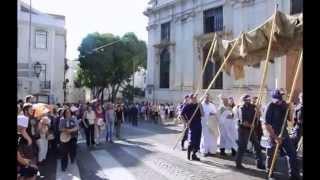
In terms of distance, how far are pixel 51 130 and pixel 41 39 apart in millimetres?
32735

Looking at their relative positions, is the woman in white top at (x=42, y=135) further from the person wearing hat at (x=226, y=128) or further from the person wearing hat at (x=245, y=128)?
the person wearing hat at (x=226, y=128)

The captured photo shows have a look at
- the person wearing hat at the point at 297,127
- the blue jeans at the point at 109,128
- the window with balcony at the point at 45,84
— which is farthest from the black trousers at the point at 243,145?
the window with balcony at the point at 45,84

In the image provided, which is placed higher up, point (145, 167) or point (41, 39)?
point (41, 39)

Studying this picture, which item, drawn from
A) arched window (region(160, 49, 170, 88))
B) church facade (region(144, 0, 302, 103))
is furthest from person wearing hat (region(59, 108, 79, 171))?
arched window (region(160, 49, 170, 88))

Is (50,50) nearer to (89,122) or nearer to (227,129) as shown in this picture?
(89,122)

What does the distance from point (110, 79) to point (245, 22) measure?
25186 millimetres

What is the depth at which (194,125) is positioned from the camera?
441 inches

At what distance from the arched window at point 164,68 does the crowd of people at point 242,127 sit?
2537cm

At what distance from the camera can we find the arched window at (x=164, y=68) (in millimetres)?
38875

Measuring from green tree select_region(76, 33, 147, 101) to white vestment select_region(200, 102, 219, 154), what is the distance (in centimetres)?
3818

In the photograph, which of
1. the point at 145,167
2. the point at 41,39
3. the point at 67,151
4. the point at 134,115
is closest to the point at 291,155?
the point at 145,167

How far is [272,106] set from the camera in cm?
806

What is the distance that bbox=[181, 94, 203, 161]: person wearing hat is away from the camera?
1116 centimetres
